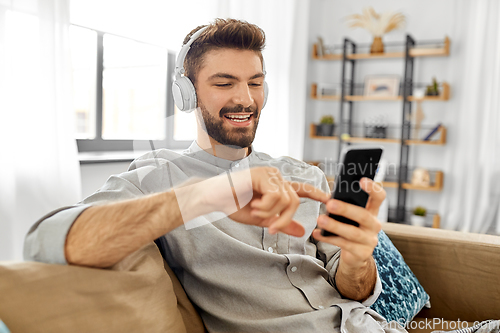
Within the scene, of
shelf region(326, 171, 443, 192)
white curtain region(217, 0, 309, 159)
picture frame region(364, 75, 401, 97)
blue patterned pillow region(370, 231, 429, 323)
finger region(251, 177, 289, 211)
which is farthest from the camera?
picture frame region(364, 75, 401, 97)

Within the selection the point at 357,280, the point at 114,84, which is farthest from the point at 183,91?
the point at 114,84

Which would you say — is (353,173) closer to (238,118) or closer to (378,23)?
(238,118)

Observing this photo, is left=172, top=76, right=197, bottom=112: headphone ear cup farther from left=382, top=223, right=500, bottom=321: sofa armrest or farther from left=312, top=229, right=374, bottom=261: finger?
left=382, top=223, right=500, bottom=321: sofa armrest

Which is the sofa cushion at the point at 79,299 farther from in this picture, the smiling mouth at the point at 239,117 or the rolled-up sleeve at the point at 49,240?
the smiling mouth at the point at 239,117

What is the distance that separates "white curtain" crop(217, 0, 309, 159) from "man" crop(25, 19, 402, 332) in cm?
106

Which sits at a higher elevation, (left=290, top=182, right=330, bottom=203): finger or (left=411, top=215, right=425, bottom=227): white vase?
(left=290, top=182, right=330, bottom=203): finger

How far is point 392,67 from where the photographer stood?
10.8 feet

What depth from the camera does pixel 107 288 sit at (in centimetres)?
55

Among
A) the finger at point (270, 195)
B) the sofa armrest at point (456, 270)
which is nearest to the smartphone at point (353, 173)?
the finger at point (270, 195)

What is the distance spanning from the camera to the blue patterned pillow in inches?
37.3

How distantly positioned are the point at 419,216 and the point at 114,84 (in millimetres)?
2536

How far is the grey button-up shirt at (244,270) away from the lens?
2.38 ft

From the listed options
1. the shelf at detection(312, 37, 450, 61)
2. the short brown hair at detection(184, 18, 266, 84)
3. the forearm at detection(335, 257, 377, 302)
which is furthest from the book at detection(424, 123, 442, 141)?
the short brown hair at detection(184, 18, 266, 84)

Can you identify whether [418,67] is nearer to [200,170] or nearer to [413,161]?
[413,161]
